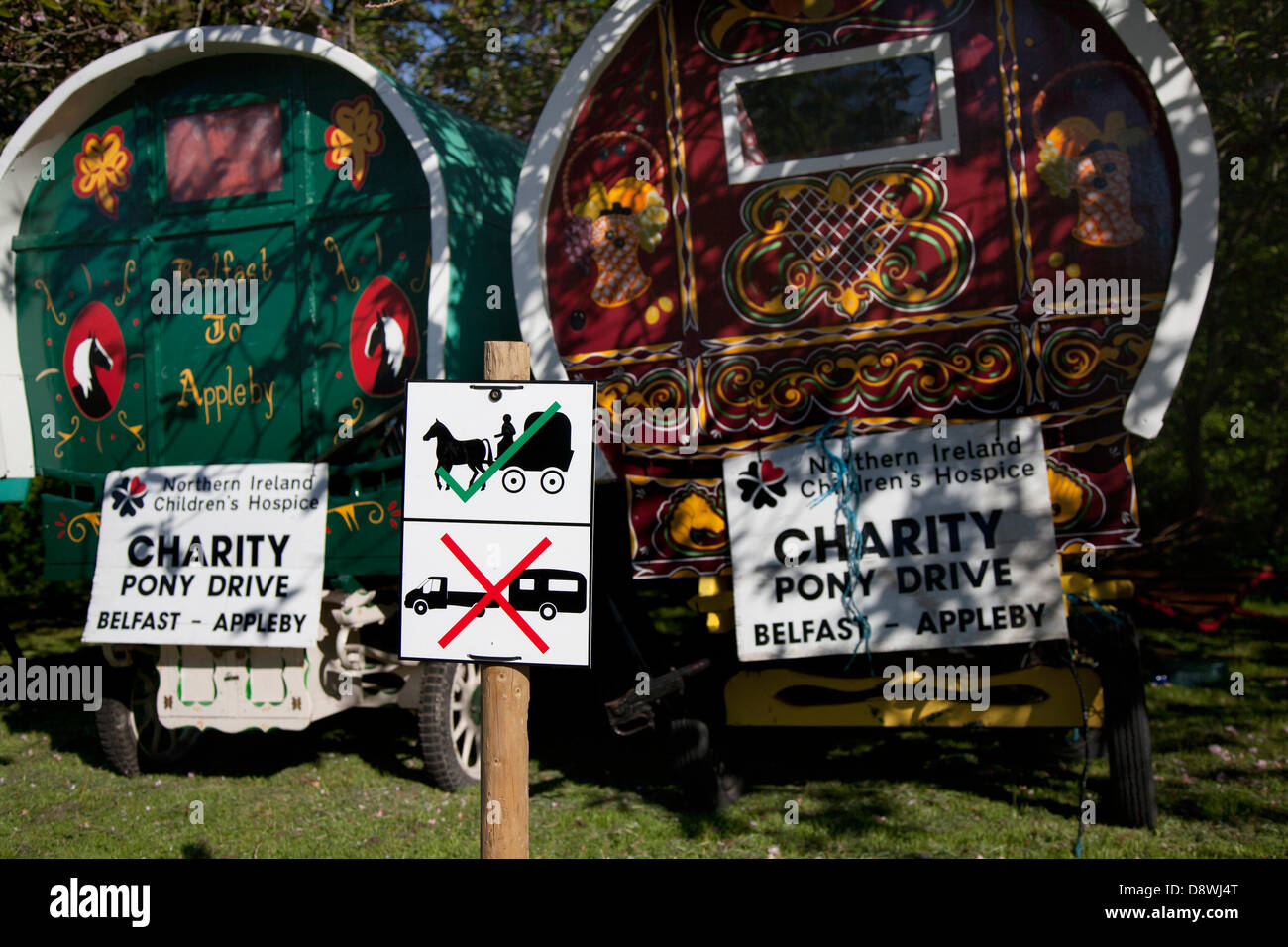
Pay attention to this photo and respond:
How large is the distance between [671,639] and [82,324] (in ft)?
17.7

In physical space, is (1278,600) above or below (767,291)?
below

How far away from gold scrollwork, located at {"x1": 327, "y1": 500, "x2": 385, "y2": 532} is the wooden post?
289cm

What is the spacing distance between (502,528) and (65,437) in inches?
179

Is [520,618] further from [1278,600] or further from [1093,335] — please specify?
[1278,600]

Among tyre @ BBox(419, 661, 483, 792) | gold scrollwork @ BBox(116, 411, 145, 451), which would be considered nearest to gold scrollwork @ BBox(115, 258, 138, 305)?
gold scrollwork @ BBox(116, 411, 145, 451)

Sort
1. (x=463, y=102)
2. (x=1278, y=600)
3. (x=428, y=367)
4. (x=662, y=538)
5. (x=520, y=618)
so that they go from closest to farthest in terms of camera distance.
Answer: (x=520, y=618) < (x=662, y=538) < (x=428, y=367) < (x=1278, y=600) < (x=463, y=102)

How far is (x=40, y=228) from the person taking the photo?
675 centimetres

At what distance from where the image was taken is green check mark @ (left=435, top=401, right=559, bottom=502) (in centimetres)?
328

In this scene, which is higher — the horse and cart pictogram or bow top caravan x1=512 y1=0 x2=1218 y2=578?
bow top caravan x1=512 y1=0 x2=1218 y2=578

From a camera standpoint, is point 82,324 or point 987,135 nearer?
point 987,135

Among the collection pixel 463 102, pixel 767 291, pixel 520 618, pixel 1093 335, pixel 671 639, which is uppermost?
pixel 463 102

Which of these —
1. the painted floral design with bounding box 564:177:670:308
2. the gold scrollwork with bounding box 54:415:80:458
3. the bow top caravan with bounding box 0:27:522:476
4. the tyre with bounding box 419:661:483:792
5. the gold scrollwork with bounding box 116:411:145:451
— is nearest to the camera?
the painted floral design with bounding box 564:177:670:308

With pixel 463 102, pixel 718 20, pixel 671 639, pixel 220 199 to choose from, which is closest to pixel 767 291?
pixel 718 20

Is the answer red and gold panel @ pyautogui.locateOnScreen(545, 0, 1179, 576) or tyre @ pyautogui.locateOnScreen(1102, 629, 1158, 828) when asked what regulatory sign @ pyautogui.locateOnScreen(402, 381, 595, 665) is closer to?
red and gold panel @ pyautogui.locateOnScreen(545, 0, 1179, 576)
